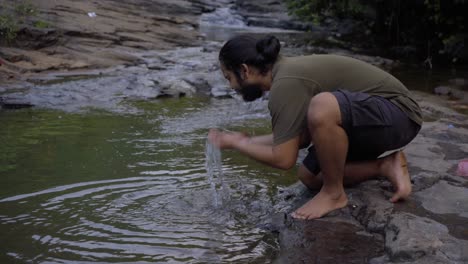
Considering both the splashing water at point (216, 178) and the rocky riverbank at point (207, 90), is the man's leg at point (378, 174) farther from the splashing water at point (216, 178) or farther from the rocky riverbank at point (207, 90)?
the splashing water at point (216, 178)

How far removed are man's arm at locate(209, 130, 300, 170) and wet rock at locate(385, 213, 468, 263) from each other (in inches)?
23.8

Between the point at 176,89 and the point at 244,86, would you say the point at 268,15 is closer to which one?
the point at 176,89

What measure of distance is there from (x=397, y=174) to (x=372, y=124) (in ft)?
1.28

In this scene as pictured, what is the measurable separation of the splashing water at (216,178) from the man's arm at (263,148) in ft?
1.23

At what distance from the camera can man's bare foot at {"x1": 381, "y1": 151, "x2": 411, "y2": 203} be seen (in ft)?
10.8

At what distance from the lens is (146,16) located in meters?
16.4

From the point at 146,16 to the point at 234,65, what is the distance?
45.0 ft

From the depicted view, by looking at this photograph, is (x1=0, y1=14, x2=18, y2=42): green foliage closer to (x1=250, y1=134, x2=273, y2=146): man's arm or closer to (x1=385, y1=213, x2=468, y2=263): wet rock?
(x1=250, y1=134, x2=273, y2=146): man's arm

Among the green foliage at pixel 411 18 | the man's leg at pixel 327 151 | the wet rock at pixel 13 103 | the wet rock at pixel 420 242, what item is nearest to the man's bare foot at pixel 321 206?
the man's leg at pixel 327 151

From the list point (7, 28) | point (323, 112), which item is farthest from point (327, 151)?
point (7, 28)

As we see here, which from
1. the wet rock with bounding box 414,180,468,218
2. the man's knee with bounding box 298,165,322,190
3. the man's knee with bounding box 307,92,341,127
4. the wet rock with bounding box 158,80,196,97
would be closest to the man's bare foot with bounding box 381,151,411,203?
the wet rock with bounding box 414,180,468,218

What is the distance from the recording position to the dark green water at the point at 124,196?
3.09m

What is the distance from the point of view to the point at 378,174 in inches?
139

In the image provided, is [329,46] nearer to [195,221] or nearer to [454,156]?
[454,156]
